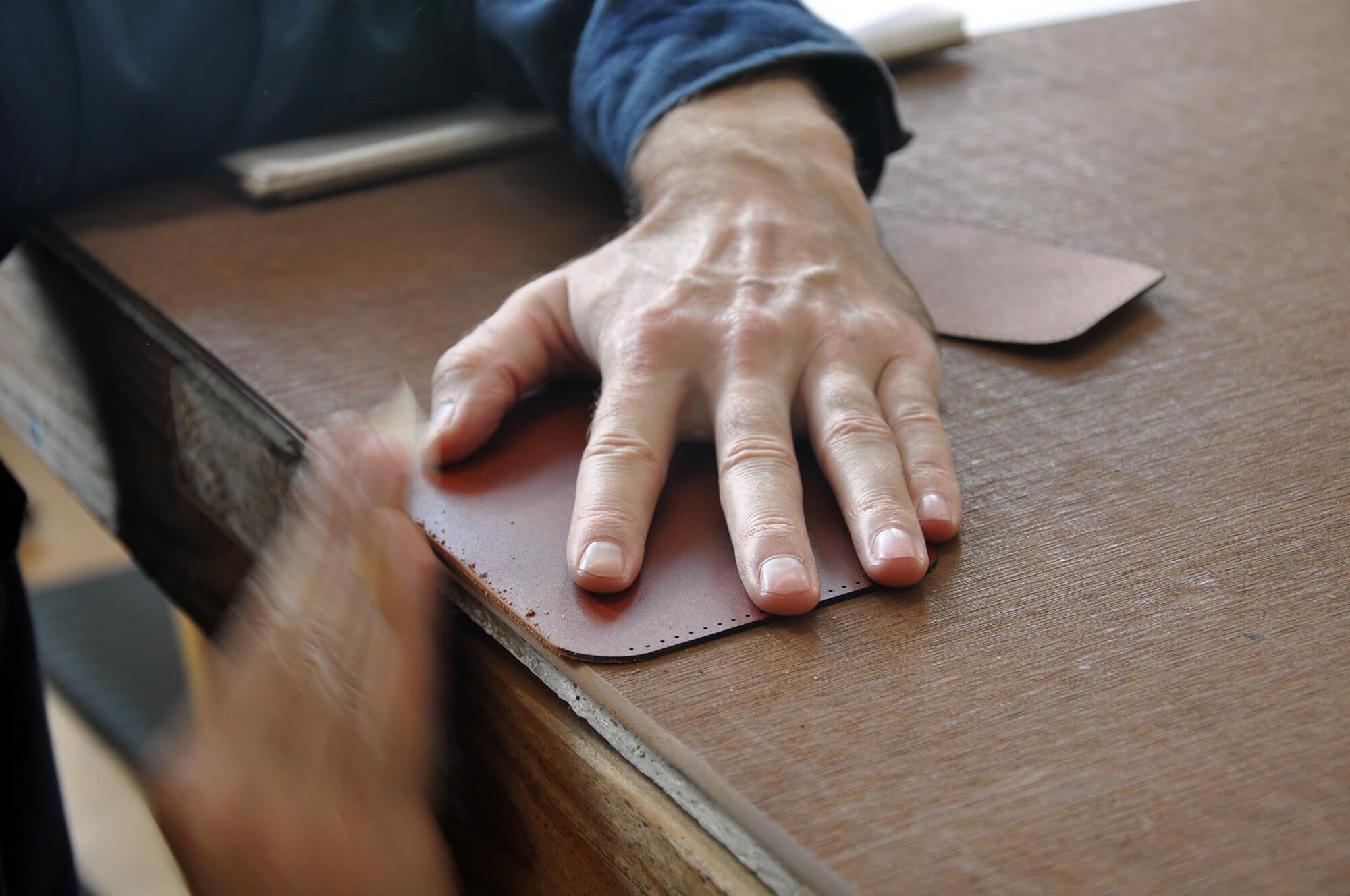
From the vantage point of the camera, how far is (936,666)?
1.52 feet

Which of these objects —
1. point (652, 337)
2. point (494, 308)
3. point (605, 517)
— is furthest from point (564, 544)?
point (494, 308)

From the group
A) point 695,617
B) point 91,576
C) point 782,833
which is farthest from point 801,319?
point 91,576

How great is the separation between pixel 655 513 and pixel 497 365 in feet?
0.48

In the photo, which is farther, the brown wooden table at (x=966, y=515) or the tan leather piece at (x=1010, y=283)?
the tan leather piece at (x=1010, y=283)

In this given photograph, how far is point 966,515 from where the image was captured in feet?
1.85

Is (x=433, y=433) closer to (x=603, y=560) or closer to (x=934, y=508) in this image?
→ (x=603, y=560)

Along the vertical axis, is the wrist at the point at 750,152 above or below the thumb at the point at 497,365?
above

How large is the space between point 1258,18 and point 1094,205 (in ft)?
2.24

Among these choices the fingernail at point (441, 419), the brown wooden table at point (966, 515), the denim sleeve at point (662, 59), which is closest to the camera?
the brown wooden table at point (966, 515)

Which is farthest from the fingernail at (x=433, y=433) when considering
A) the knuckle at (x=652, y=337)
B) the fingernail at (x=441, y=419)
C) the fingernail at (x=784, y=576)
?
the fingernail at (x=784, y=576)

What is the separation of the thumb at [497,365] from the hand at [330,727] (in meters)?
0.07

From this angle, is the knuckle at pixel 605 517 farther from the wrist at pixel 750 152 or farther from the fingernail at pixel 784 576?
the wrist at pixel 750 152

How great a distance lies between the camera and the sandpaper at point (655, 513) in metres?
0.50

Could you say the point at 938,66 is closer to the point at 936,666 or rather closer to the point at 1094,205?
the point at 1094,205
